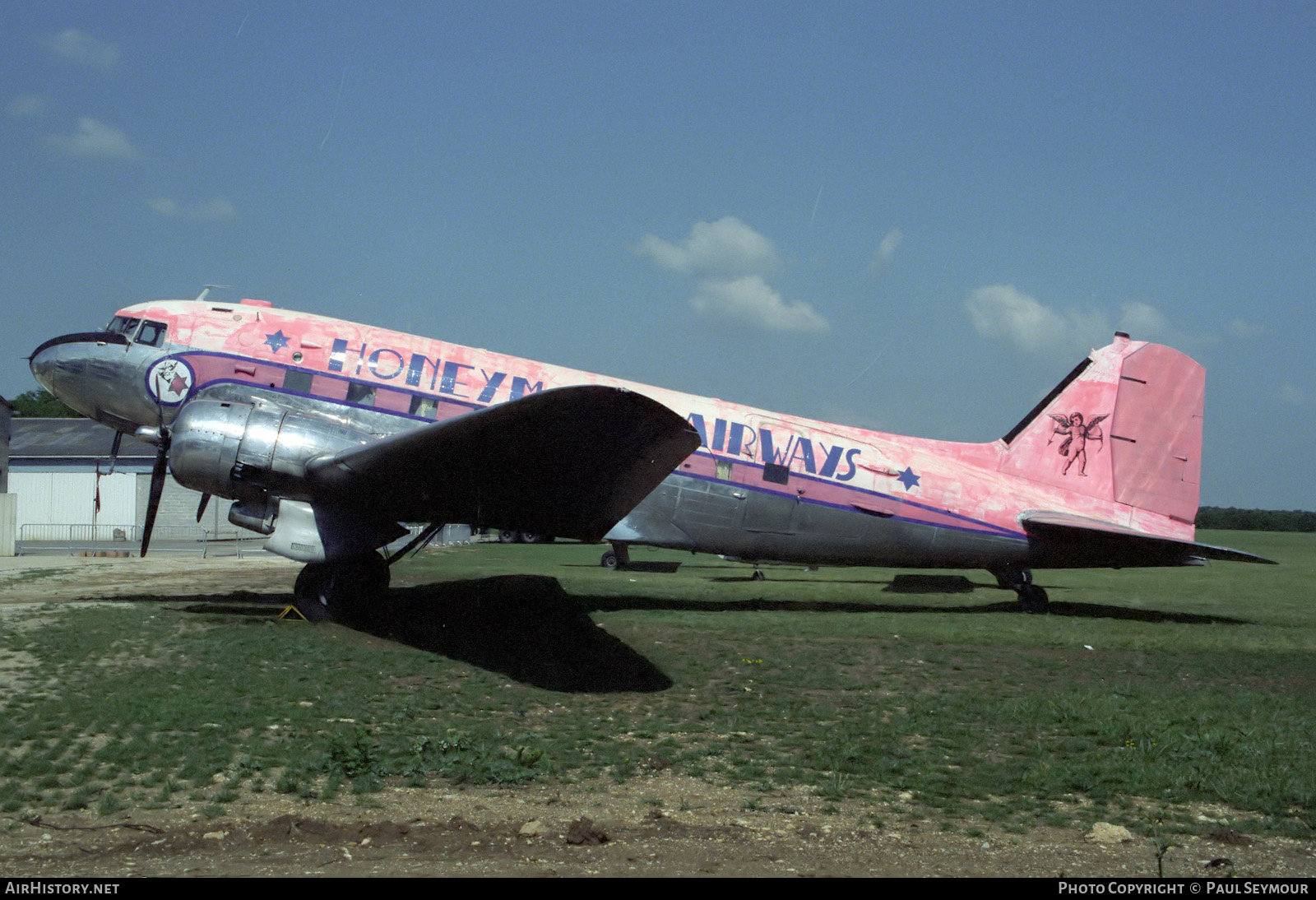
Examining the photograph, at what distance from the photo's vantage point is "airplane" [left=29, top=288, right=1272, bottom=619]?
34.8 feet

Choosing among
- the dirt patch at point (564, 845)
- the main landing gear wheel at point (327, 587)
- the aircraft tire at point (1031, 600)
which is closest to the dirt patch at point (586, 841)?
the dirt patch at point (564, 845)

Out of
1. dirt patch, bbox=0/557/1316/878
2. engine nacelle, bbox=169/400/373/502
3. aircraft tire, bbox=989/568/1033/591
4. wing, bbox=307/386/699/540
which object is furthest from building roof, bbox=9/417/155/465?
dirt patch, bbox=0/557/1316/878

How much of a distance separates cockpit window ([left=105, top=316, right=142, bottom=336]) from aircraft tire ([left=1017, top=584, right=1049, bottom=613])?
13999 mm

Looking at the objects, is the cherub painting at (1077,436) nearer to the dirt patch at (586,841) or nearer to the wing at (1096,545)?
the wing at (1096,545)

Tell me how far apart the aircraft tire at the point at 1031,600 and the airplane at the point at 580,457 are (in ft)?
0.18

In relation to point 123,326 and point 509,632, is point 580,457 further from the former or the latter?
point 123,326

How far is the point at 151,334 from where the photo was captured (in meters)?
12.9

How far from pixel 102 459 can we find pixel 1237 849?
47256 mm

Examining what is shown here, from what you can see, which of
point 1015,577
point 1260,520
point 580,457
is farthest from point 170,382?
point 1260,520

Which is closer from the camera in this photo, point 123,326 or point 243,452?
point 243,452

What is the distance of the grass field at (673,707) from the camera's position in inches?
229

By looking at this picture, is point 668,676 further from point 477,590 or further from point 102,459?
point 102,459

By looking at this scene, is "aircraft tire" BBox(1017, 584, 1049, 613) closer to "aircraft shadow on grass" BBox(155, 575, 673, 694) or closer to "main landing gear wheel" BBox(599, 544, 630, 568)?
"aircraft shadow on grass" BBox(155, 575, 673, 694)

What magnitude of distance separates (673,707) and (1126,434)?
1121 centimetres
